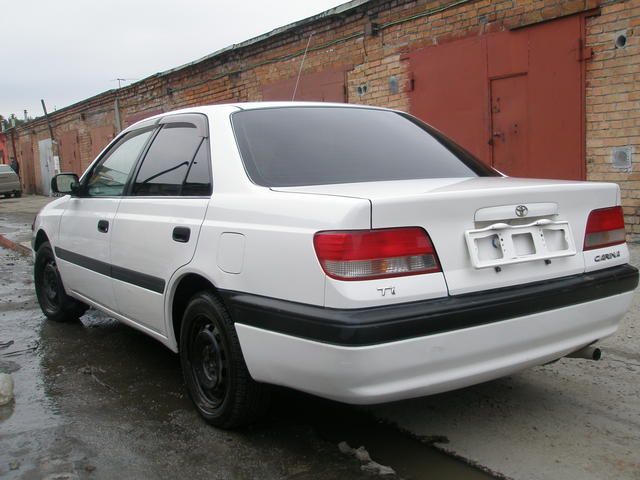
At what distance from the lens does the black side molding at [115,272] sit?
328cm

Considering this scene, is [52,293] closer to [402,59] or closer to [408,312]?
[408,312]

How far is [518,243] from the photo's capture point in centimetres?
254

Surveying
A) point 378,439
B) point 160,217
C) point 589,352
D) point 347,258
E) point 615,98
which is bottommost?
point 378,439

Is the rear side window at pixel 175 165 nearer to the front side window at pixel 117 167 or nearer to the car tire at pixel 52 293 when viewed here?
the front side window at pixel 117 167

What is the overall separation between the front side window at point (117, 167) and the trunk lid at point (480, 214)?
5.43ft

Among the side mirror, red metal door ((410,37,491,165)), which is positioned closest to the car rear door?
the side mirror

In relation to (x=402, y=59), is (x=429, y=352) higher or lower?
lower

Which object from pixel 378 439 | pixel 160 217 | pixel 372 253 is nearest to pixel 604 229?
pixel 372 253

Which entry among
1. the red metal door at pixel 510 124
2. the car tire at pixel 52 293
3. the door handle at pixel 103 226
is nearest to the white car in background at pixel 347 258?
the door handle at pixel 103 226

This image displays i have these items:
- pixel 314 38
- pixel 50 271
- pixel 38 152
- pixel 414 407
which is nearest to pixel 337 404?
pixel 414 407

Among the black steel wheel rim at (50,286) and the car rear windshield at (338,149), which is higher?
the car rear windshield at (338,149)

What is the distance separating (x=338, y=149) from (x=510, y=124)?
497cm

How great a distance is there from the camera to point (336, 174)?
9.59ft

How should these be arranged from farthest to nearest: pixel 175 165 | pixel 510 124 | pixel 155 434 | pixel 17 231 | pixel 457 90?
pixel 17 231 → pixel 457 90 → pixel 510 124 → pixel 175 165 → pixel 155 434
